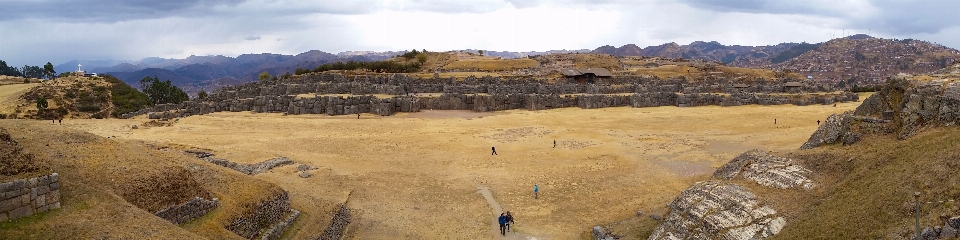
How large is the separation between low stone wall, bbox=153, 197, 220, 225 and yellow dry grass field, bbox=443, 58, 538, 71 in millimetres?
66391

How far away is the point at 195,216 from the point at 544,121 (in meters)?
35.9

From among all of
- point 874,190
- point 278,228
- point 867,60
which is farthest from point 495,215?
point 867,60

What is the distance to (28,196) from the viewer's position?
11.4 meters

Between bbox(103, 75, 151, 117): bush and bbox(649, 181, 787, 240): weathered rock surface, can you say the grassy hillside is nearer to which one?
bbox(649, 181, 787, 240): weathered rock surface

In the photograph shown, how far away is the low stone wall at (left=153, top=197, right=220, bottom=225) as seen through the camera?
1410cm

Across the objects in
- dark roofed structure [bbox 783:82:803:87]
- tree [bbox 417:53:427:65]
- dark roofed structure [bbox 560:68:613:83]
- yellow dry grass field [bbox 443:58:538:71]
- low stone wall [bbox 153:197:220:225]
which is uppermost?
tree [bbox 417:53:427:65]

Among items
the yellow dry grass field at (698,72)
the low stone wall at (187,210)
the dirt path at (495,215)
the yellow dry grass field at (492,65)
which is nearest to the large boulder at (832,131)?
the dirt path at (495,215)

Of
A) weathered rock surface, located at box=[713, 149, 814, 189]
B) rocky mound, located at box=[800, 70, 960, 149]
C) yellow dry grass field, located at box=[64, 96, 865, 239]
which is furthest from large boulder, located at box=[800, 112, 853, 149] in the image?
yellow dry grass field, located at box=[64, 96, 865, 239]

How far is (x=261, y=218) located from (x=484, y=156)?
709 inches

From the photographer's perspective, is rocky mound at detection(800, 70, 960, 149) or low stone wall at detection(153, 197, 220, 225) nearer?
low stone wall at detection(153, 197, 220, 225)

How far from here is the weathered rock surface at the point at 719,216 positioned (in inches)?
577

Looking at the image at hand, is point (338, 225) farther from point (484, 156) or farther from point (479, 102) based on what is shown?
point (479, 102)

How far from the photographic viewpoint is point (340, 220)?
19.7m

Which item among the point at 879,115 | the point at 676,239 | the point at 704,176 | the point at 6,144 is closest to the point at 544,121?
the point at 704,176
